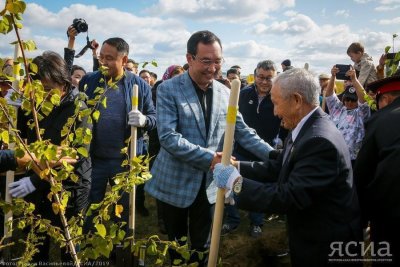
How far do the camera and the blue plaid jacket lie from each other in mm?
2409

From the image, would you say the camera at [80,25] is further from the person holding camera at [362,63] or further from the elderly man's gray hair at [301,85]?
the person holding camera at [362,63]

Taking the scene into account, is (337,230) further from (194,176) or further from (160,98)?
(160,98)

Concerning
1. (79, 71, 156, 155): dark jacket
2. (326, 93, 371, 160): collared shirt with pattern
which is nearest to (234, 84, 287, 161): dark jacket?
(326, 93, 371, 160): collared shirt with pattern

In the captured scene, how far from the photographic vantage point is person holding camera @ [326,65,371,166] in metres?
5.44

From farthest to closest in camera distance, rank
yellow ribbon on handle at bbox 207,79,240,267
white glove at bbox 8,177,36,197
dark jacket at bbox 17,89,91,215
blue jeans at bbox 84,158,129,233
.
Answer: blue jeans at bbox 84,158,129,233 → dark jacket at bbox 17,89,91,215 → white glove at bbox 8,177,36,197 → yellow ribbon on handle at bbox 207,79,240,267

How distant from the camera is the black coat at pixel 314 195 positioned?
211 centimetres

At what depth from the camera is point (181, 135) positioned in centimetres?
298

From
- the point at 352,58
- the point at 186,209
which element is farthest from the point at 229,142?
the point at 352,58

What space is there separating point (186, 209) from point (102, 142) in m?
1.44

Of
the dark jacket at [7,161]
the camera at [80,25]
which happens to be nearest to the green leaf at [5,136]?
the dark jacket at [7,161]

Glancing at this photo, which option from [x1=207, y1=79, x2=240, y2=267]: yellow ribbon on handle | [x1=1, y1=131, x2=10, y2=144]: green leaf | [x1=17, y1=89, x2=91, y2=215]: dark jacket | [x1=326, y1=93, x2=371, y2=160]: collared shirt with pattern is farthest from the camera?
[x1=326, y1=93, x2=371, y2=160]: collared shirt with pattern

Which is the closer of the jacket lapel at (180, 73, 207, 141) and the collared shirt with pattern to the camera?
the jacket lapel at (180, 73, 207, 141)

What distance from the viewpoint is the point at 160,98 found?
3.12m

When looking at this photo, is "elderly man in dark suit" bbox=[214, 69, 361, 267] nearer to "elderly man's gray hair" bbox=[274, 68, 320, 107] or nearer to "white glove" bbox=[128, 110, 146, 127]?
"elderly man's gray hair" bbox=[274, 68, 320, 107]
